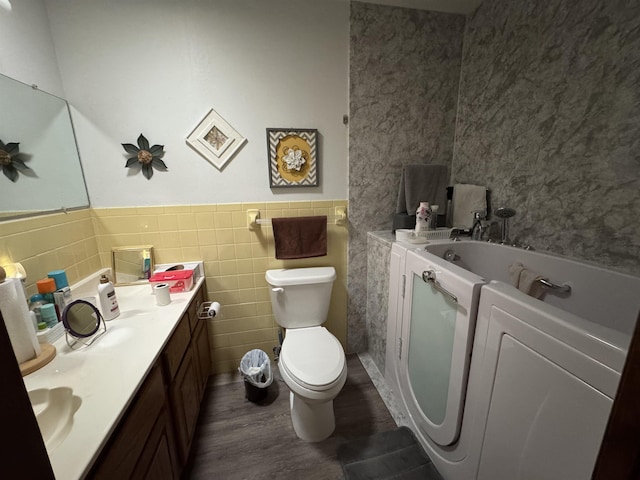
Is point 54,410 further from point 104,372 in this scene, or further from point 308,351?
point 308,351

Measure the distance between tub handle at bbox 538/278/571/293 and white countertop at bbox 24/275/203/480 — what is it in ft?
5.61

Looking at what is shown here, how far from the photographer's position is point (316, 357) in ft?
4.29

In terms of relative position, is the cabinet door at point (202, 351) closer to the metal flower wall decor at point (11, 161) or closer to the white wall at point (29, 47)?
the metal flower wall decor at point (11, 161)

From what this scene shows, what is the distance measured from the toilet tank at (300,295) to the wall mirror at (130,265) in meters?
0.70

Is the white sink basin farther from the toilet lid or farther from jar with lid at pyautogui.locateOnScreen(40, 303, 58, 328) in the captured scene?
the toilet lid

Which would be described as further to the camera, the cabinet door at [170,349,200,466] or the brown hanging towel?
the brown hanging towel

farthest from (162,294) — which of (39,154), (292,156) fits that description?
(292,156)

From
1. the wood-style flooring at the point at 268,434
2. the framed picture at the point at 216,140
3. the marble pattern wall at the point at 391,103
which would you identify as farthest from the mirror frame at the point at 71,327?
the marble pattern wall at the point at 391,103

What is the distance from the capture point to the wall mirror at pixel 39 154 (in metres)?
Result: 1.02

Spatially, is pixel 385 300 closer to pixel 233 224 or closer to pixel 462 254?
pixel 462 254

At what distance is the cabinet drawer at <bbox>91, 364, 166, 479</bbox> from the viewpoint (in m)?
0.61

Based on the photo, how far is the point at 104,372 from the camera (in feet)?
2.63

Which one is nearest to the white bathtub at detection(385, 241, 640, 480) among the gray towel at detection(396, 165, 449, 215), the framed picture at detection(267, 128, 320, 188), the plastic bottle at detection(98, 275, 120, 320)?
the gray towel at detection(396, 165, 449, 215)

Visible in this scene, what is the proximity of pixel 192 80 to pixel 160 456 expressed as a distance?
5.70 feet
